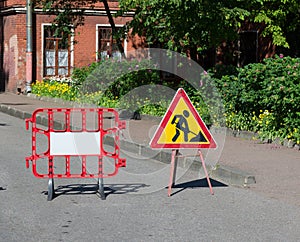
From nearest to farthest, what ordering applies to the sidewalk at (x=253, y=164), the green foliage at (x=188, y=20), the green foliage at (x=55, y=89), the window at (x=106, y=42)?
1. the sidewalk at (x=253, y=164)
2. the green foliage at (x=188, y=20)
3. the green foliage at (x=55, y=89)
4. the window at (x=106, y=42)

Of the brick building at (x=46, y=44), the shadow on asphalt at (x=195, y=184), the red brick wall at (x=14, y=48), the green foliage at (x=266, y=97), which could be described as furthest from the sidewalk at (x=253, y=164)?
the red brick wall at (x=14, y=48)

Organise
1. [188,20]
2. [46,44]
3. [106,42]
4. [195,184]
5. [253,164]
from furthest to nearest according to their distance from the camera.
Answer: [106,42]
[46,44]
[188,20]
[253,164]
[195,184]

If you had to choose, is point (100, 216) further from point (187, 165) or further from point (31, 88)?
point (31, 88)

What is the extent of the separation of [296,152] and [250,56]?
1591 cm

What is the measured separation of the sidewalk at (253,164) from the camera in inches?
361

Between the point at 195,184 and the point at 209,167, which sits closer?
the point at 195,184

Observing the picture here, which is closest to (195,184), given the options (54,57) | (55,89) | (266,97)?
(266,97)

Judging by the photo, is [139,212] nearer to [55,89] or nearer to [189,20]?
[189,20]

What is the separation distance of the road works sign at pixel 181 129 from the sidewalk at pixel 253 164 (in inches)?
33.3

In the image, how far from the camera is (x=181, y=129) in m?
9.05

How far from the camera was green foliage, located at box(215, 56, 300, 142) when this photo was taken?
13.1 m

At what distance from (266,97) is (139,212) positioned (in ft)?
21.8

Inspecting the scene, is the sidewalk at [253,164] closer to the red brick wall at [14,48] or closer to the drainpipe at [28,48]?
the drainpipe at [28,48]

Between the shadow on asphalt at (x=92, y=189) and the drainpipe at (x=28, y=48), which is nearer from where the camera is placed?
the shadow on asphalt at (x=92, y=189)
